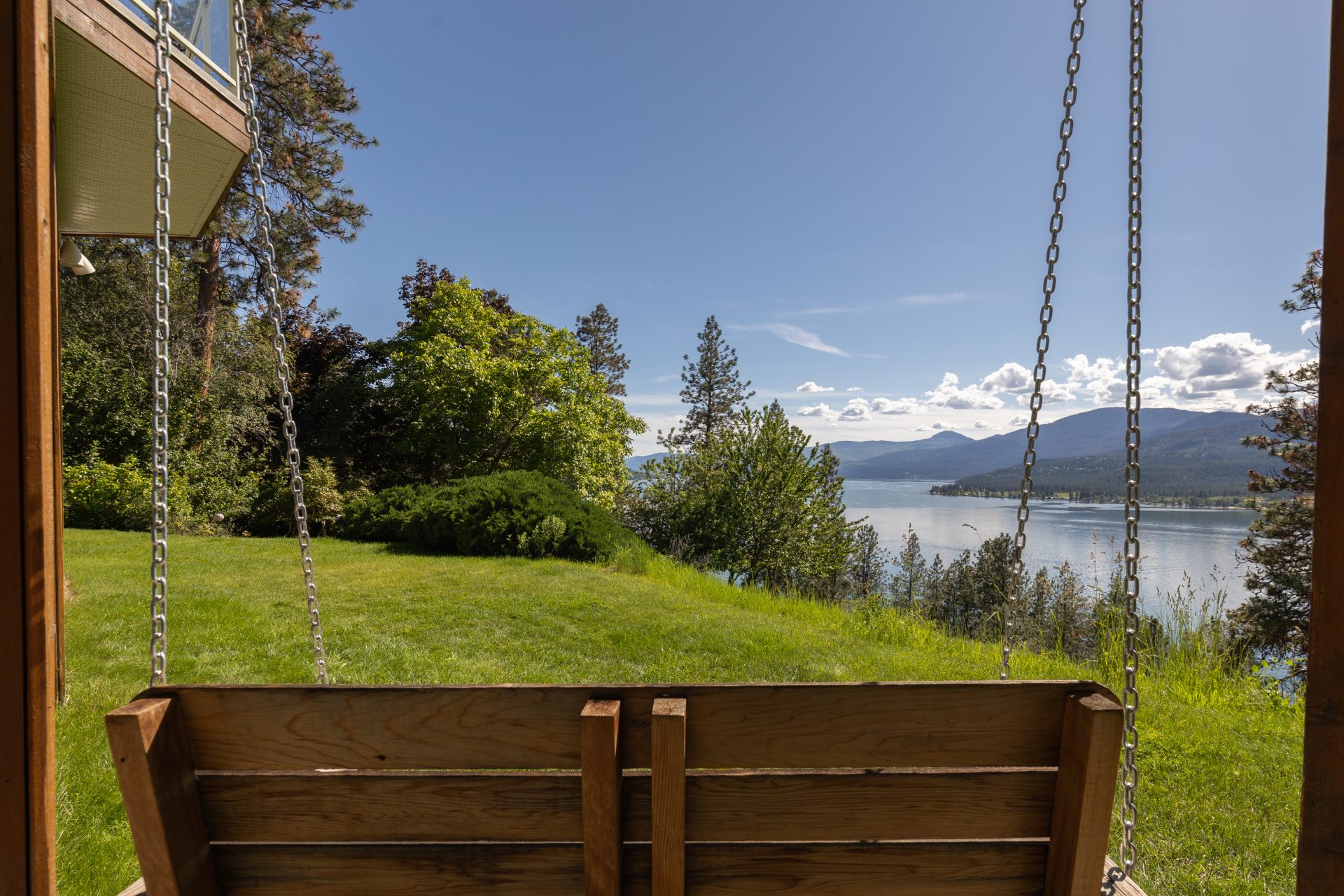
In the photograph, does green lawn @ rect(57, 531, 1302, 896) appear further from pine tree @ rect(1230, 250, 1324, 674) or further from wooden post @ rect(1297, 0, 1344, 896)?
pine tree @ rect(1230, 250, 1324, 674)

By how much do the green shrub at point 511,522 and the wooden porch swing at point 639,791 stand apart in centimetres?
719

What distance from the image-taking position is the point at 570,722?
3.68 ft

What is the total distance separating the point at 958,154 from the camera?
219 inches

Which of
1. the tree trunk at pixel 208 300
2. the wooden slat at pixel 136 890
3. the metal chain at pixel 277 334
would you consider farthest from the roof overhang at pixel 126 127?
the tree trunk at pixel 208 300

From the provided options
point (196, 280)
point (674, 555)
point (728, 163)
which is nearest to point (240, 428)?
point (196, 280)

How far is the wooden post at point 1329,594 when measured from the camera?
1053 millimetres

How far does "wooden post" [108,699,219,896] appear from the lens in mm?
1043

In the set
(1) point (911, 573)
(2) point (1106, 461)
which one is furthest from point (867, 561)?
(2) point (1106, 461)

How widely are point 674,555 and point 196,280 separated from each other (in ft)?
38.4

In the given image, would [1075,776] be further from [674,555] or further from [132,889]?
[674,555]

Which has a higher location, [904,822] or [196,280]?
[196,280]

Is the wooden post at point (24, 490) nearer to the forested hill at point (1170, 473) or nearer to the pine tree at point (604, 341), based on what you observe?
the forested hill at point (1170, 473)

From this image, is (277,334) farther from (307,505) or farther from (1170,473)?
(1170,473)

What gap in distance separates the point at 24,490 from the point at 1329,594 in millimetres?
2471
